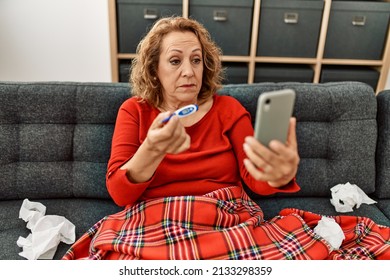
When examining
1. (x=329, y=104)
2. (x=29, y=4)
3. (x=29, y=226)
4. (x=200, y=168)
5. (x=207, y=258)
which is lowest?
(x=29, y=226)

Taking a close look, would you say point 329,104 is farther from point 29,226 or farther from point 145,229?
point 29,226

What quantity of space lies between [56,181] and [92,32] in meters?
1.41

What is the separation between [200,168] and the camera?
102 cm

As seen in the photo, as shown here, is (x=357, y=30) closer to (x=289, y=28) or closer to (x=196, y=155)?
(x=289, y=28)

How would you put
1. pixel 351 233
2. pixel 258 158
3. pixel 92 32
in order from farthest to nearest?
1. pixel 92 32
2. pixel 351 233
3. pixel 258 158

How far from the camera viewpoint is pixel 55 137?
124cm

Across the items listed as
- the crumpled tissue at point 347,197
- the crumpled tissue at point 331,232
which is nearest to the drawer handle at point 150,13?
the crumpled tissue at point 347,197

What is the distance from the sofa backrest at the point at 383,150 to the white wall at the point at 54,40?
1.76 meters

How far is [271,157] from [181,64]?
49cm

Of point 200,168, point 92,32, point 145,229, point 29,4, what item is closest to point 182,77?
point 200,168

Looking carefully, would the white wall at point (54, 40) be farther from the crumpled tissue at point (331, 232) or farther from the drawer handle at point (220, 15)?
the crumpled tissue at point (331, 232)

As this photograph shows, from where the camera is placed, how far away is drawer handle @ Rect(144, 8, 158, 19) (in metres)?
2.08

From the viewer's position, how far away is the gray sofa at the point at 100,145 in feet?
4.02

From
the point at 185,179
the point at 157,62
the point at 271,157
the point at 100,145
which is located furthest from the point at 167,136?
the point at 100,145
